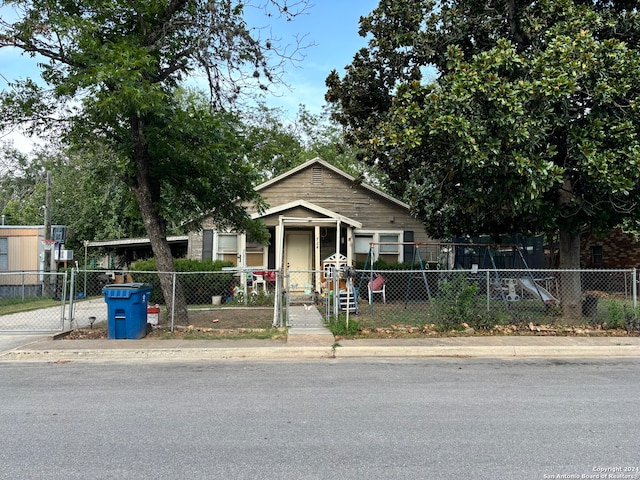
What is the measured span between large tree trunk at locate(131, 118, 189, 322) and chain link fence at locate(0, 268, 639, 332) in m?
0.11

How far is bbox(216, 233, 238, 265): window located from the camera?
17.1 meters

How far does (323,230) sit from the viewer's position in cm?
1714

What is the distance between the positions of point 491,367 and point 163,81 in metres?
9.07

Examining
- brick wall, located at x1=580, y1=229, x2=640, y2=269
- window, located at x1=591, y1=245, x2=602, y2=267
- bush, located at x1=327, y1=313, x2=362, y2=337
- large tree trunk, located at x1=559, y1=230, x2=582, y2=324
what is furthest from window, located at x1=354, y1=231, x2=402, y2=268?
window, located at x1=591, y1=245, x2=602, y2=267

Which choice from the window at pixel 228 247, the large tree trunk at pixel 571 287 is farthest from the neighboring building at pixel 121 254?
the large tree trunk at pixel 571 287

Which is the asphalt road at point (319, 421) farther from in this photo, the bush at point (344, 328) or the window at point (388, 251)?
the window at point (388, 251)

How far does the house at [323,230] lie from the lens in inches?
671

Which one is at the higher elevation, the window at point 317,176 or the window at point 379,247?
the window at point 317,176

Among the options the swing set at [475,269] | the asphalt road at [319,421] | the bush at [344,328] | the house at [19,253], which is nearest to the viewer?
the asphalt road at [319,421]

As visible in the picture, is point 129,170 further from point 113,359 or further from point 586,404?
point 586,404

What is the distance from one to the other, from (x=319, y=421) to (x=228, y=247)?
42.1 feet

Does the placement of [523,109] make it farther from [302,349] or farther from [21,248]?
[21,248]

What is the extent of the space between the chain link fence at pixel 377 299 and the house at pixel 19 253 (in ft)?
0.62

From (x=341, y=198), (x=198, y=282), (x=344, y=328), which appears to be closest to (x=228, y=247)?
(x=198, y=282)
